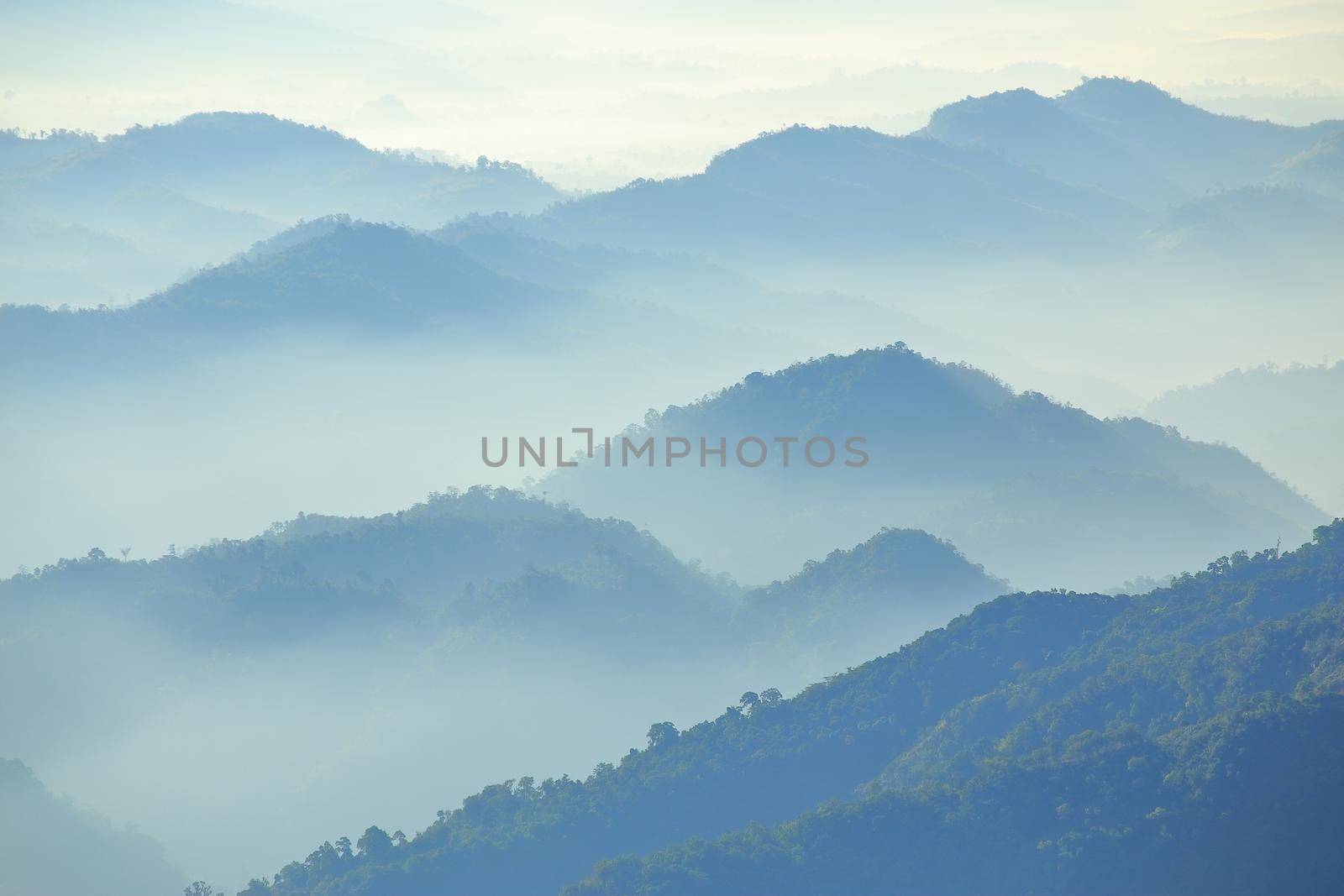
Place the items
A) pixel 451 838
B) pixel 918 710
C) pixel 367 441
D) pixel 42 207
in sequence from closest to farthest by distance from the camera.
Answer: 1. pixel 451 838
2. pixel 918 710
3. pixel 367 441
4. pixel 42 207

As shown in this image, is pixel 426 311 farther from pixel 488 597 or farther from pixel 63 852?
pixel 63 852

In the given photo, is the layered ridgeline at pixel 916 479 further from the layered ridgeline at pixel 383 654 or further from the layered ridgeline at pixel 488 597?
the layered ridgeline at pixel 488 597

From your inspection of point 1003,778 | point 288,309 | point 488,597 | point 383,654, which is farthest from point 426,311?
point 1003,778

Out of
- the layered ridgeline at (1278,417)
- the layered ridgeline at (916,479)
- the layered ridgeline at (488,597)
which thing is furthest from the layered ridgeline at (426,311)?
the layered ridgeline at (488,597)

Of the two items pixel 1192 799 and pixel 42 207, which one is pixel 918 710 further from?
pixel 42 207

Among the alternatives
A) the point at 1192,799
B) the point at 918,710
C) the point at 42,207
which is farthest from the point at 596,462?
the point at 42,207
